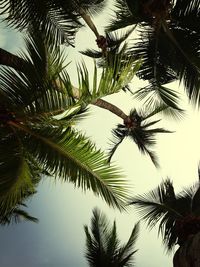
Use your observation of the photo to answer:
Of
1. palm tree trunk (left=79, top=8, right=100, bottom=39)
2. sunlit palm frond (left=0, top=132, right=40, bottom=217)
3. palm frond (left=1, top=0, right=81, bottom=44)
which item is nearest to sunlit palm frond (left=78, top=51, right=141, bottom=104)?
sunlit palm frond (left=0, top=132, right=40, bottom=217)

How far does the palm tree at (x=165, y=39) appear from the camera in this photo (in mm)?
7977

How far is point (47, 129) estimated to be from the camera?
5.41 meters

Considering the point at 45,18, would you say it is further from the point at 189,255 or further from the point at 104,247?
the point at 104,247

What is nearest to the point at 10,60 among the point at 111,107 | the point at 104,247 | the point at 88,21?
the point at 88,21

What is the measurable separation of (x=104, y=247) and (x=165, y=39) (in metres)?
8.29

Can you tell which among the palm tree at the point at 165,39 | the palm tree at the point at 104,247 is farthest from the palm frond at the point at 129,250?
the palm tree at the point at 165,39

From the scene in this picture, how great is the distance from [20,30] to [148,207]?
454 centimetres

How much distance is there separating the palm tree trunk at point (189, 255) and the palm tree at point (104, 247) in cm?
761

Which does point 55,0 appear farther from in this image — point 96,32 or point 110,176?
point 110,176

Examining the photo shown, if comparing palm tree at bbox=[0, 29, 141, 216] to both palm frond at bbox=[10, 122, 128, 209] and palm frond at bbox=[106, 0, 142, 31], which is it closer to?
palm frond at bbox=[10, 122, 128, 209]

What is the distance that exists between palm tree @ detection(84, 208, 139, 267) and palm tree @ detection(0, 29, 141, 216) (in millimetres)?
8771

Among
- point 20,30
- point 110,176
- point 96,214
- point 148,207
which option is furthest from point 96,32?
point 96,214

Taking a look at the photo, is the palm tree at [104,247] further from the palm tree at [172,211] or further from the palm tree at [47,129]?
the palm tree at [47,129]

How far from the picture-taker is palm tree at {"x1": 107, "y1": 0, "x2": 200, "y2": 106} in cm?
798
